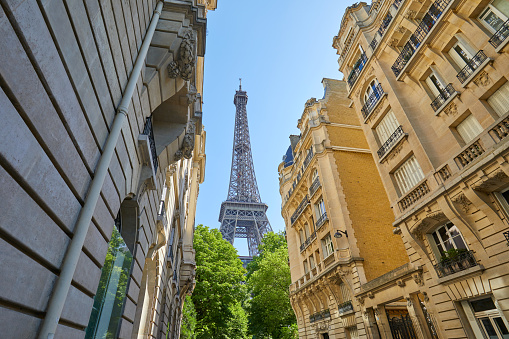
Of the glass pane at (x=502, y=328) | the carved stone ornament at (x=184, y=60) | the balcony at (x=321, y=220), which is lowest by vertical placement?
the glass pane at (x=502, y=328)

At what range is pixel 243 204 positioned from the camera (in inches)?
3408

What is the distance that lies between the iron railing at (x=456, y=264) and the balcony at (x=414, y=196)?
8.97ft

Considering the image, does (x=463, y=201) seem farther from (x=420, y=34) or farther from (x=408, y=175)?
(x=420, y=34)

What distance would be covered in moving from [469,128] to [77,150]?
1282 cm

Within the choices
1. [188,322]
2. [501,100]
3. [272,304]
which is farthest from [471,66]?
[272,304]

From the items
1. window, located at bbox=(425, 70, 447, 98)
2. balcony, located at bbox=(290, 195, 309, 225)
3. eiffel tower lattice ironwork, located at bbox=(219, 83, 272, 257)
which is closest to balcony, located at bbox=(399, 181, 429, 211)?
window, located at bbox=(425, 70, 447, 98)

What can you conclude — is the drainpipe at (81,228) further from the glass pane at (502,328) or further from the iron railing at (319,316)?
the iron railing at (319,316)

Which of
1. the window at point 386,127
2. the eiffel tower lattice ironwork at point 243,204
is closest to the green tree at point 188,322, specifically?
the window at point 386,127

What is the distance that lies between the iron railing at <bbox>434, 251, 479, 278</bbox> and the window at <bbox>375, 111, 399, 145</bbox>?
6.92m

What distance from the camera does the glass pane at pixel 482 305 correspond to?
895cm

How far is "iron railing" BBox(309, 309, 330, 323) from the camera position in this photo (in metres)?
19.8

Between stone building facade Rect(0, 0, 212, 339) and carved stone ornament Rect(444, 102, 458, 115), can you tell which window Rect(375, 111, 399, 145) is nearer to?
carved stone ornament Rect(444, 102, 458, 115)

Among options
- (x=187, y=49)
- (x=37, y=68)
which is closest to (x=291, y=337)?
(x=187, y=49)

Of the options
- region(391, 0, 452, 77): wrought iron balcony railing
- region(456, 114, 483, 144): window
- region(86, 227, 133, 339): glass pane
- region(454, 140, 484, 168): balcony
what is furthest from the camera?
region(391, 0, 452, 77): wrought iron balcony railing
